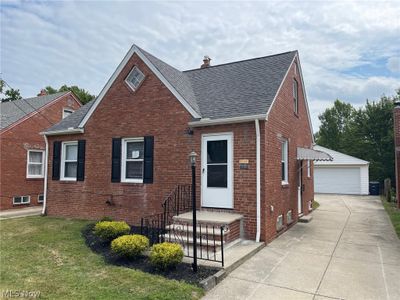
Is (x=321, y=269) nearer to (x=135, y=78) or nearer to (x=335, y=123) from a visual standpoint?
(x=135, y=78)

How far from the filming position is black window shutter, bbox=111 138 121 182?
31.9 feet

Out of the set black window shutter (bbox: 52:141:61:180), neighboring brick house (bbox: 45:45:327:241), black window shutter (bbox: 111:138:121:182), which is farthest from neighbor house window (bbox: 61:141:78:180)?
black window shutter (bbox: 111:138:121:182)

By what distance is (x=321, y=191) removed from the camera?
25078mm

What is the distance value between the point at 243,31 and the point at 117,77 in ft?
15.8

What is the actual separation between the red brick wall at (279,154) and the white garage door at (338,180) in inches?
543

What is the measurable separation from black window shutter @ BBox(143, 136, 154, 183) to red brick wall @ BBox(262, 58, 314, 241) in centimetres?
374

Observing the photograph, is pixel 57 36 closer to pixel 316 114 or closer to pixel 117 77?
pixel 117 77

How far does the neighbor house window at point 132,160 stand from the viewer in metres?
9.52

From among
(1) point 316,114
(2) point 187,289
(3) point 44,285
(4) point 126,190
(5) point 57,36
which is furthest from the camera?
(1) point 316,114

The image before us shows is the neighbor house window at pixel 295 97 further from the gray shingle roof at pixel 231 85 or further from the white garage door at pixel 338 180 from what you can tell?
the white garage door at pixel 338 180

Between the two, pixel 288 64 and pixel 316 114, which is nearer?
pixel 288 64

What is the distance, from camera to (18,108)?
16.9 meters

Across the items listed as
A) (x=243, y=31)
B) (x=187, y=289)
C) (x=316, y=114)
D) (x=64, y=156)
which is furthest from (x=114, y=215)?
(x=316, y=114)

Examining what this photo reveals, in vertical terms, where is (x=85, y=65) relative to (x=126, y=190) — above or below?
above
